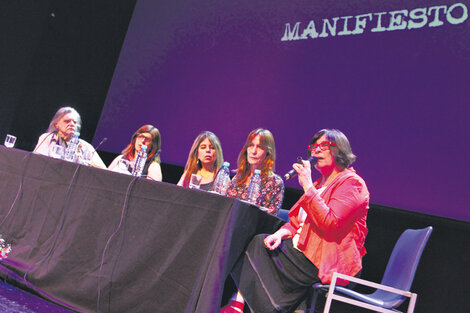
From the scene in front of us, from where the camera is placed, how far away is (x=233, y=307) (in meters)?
2.13

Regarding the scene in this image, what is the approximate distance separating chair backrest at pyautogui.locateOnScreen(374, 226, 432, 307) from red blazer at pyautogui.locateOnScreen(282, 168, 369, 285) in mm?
226

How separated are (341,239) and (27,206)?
70.6 inches

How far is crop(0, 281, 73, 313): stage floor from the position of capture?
2191mm

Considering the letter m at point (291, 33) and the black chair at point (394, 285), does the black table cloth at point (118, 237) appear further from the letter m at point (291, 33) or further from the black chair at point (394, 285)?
the letter m at point (291, 33)

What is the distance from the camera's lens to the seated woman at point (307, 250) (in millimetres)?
2121

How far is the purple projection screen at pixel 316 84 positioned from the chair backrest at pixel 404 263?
859 mm

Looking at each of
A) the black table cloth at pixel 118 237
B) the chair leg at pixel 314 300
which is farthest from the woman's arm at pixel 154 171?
the chair leg at pixel 314 300

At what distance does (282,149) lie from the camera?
4078 mm

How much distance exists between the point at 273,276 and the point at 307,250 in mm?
228

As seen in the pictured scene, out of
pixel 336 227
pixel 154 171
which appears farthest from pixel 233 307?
pixel 154 171

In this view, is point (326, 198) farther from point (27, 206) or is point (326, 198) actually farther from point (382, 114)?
point (27, 206)

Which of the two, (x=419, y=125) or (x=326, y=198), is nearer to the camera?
(x=326, y=198)

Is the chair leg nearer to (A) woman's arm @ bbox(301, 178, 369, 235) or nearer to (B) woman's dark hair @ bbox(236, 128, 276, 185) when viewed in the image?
(A) woman's arm @ bbox(301, 178, 369, 235)

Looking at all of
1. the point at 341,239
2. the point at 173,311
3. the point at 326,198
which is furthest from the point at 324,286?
the point at 173,311
